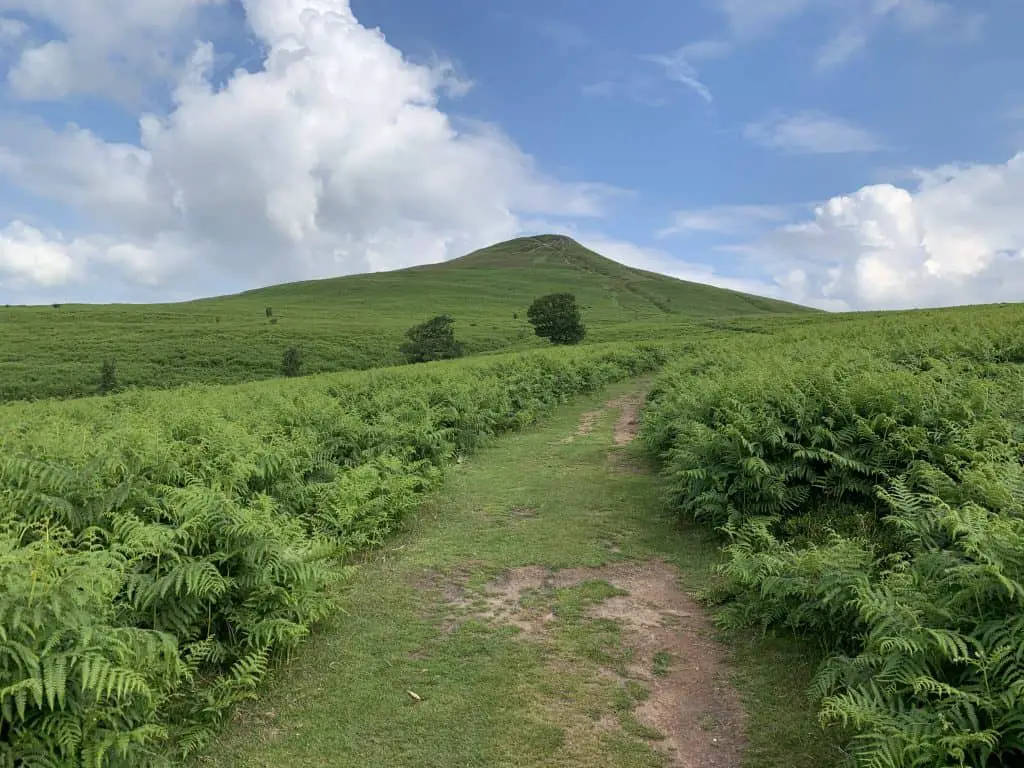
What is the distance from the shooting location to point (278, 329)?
72.9 meters

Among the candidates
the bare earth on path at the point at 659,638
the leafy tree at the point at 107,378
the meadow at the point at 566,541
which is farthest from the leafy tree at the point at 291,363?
the bare earth on path at the point at 659,638

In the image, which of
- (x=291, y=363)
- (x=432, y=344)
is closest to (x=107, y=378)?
(x=291, y=363)

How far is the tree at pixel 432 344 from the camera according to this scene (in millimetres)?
60906

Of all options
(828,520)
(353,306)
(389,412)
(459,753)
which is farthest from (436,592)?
(353,306)

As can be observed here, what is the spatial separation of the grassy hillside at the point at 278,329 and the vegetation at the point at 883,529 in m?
53.2

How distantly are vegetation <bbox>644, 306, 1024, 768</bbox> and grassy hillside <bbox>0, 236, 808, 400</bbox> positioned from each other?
53.2 meters

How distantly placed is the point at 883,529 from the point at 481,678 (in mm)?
5570

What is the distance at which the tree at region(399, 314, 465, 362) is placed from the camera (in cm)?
6091

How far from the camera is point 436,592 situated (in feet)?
25.1

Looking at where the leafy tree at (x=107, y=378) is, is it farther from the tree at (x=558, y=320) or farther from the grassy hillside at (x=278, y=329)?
the tree at (x=558, y=320)

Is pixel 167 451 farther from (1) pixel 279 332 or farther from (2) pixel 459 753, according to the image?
(1) pixel 279 332

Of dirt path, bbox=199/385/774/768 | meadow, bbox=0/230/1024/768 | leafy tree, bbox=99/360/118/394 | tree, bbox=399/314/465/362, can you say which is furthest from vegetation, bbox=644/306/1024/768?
leafy tree, bbox=99/360/118/394

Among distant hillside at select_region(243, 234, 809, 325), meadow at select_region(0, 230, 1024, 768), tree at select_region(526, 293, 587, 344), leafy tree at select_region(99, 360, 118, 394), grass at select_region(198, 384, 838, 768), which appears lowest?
grass at select_region(198, 384, 838, 768)

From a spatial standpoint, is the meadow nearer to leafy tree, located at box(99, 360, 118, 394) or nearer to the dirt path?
the dirt path
